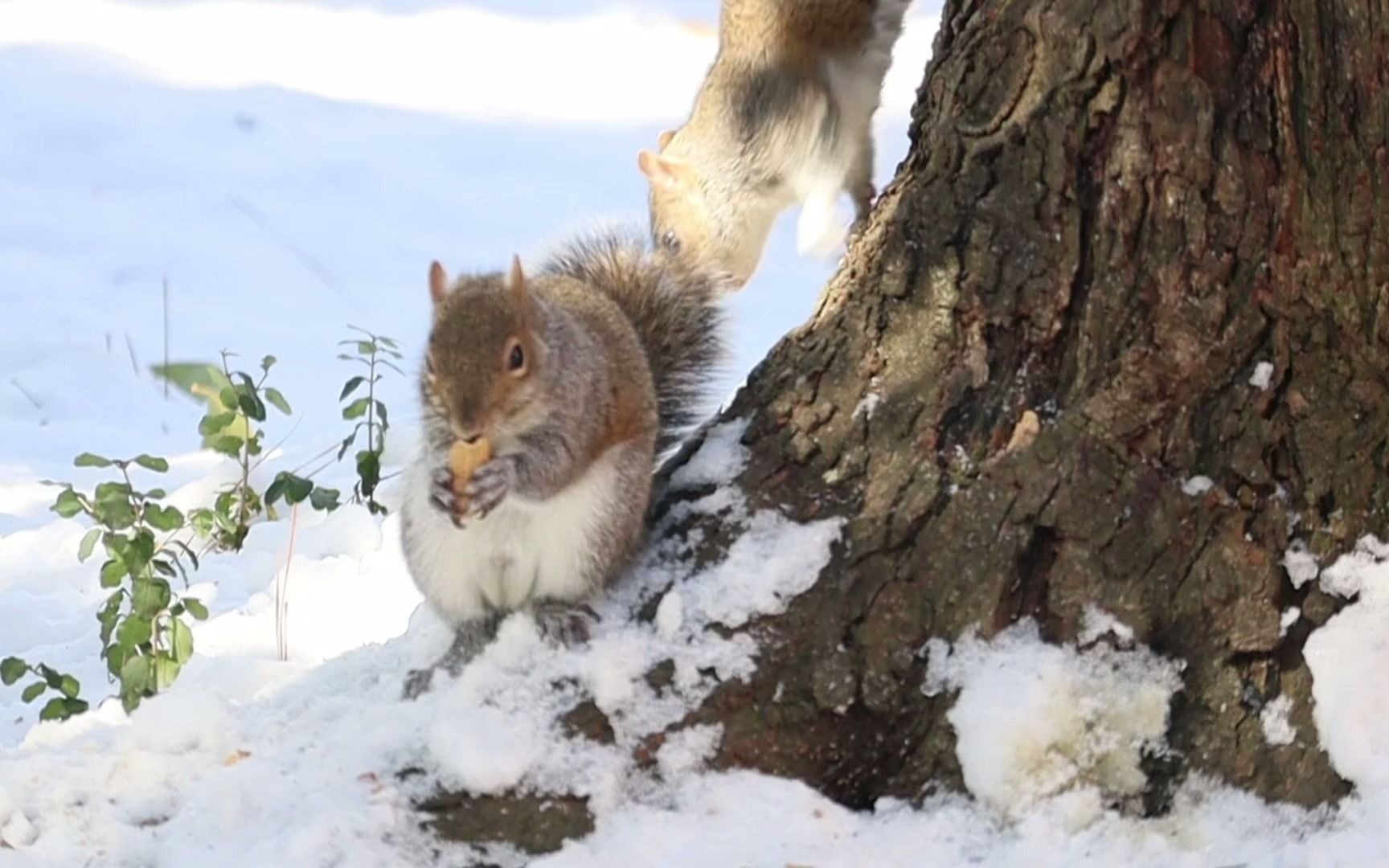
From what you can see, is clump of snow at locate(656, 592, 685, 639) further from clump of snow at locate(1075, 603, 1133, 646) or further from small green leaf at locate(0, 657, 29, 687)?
small green leaf at locate(0, 657, 29, 687)

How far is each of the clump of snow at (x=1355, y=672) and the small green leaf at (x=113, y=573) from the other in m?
1.61

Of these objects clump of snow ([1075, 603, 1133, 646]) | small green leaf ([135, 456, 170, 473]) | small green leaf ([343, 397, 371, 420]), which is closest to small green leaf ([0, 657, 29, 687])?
small green leaf ([135, 456, 170, 473])

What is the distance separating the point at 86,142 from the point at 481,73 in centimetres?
152

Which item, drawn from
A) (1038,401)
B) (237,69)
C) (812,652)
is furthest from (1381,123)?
(237,69)

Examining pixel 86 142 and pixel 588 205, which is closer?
pixel 588 205

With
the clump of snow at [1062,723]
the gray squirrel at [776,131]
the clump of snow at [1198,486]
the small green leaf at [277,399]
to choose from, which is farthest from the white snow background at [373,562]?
the small green leaf at [277,399]

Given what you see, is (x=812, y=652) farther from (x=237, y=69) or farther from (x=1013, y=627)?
(x=237, y=69)

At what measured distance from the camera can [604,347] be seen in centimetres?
226

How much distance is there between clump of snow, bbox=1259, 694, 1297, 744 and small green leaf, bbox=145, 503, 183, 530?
5.04 ft

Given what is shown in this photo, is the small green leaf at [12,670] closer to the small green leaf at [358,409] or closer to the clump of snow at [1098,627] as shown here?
the small green leaf at [358,409]

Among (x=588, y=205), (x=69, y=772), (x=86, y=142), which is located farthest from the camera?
(x=86, y=142)

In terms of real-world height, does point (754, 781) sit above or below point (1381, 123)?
below

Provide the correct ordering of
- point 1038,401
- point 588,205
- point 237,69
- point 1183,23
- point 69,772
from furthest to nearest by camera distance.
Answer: point 237,69 < point 588,205 < point 69,772 < point 1038,401 < point 1183,23

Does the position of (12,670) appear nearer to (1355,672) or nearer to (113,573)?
(113,573)
